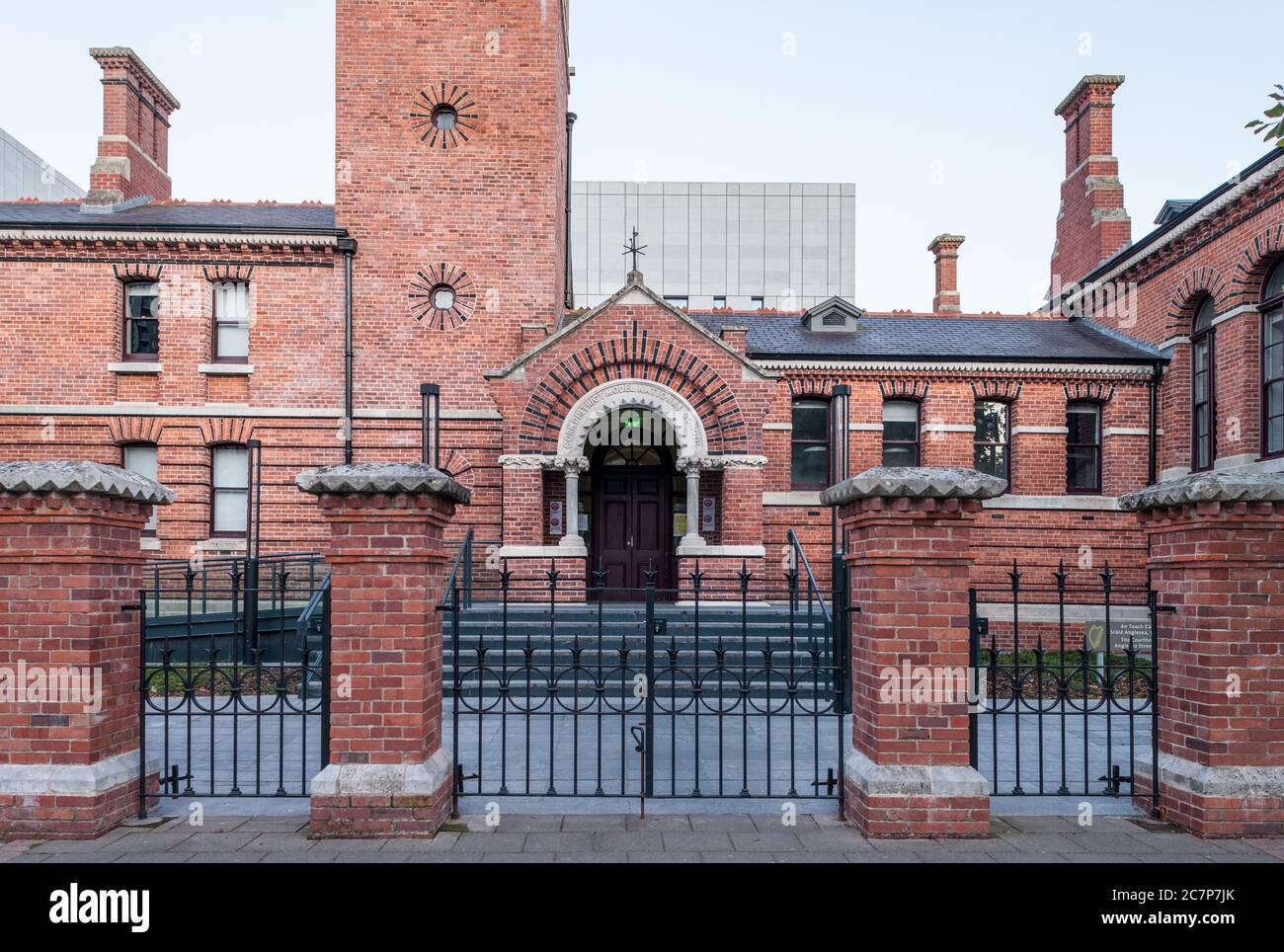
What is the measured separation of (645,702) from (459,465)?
10.7 metres

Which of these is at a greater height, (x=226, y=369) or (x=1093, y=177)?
(x=1093, y=177)

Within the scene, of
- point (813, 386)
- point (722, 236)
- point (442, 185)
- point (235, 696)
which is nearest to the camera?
point (235, 696)

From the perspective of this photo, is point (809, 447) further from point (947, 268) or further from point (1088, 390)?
point (947, 268)

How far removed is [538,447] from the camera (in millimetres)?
14922

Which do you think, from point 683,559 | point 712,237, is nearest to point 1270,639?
point 683,559

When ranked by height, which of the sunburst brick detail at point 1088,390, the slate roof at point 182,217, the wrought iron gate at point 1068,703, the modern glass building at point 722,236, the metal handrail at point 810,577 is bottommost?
the wrought iron gate at point 1068,703

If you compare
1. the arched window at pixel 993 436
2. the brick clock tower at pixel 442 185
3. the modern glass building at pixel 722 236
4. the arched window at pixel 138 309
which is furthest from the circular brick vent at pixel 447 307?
the modern glass building at pixel 722 236

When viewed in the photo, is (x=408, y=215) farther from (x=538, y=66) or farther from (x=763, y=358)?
(x=763, y=358)

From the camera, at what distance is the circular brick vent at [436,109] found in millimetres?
17125

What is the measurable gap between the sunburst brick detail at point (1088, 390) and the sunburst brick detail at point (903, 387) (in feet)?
9.13

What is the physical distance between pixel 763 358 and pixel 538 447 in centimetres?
547

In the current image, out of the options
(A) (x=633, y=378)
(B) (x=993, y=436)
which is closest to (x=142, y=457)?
(A) (x=633, y=378)

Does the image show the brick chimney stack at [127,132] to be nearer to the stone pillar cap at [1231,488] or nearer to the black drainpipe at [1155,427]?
the stone pillar cap at [1231,488]

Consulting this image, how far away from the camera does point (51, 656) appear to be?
5762 mm
